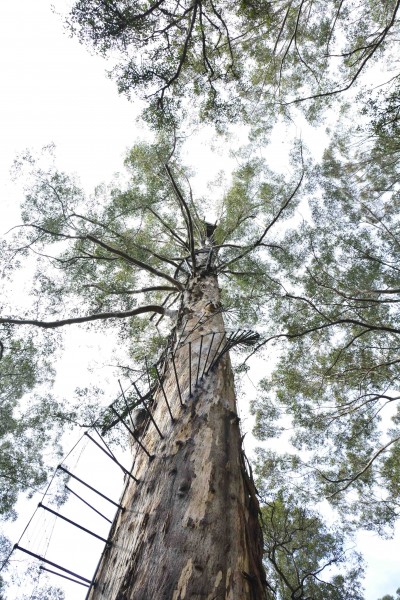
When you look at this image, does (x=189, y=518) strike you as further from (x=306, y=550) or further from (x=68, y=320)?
(x=306, y=550)

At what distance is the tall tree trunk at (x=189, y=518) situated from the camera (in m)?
1.39

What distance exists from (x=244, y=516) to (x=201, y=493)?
0.25 meters

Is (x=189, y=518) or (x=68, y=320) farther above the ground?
(x=68, y=320)

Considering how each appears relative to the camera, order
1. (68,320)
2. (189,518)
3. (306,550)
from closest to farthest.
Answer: (189,518), (68,320), (306,550)

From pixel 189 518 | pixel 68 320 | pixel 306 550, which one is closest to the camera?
pixel 189 518

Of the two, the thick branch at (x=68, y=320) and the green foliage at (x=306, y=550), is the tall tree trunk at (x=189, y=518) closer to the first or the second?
the thick branch at (x=68, y=320)

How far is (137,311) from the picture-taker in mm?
5191

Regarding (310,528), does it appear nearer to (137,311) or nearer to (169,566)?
(137,311)

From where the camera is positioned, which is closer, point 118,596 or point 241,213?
point 118,596

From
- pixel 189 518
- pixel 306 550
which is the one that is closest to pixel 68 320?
pixel 189 518

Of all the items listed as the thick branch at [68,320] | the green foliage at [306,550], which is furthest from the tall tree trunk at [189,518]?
the green foliage at [306,550]

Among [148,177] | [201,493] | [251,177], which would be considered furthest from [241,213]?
[201,493]

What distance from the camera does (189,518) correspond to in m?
1.61

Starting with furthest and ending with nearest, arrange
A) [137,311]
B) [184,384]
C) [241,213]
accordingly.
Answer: [241,213], [137,311], [184,384]
